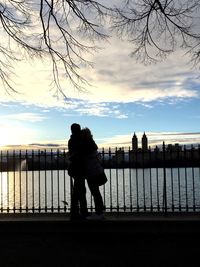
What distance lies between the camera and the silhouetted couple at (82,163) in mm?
10195

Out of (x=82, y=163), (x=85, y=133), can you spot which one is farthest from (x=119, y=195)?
(x=85, y=133)

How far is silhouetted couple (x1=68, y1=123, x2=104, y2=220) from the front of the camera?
10195 millimetres

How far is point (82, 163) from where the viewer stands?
33.9ft

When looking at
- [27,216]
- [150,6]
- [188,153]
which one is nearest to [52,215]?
[27,216]
